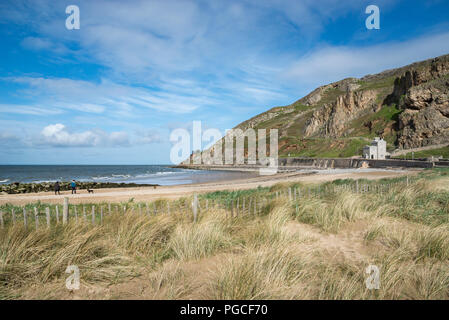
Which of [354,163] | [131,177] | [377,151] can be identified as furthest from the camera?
[131,177]

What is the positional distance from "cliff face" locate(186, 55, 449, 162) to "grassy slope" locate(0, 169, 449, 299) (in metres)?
57.2

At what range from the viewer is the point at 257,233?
5.17 meters

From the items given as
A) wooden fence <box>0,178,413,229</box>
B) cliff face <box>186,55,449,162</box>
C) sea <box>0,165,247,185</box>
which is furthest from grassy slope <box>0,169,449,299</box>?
cliff face <box>186,55,449,162</box>

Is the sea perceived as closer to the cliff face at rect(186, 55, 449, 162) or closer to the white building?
the white building

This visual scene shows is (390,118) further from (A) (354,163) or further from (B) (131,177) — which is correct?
(B) (131,177)

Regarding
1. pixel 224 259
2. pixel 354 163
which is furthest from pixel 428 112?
pixel 224 259

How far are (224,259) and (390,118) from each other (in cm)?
7976

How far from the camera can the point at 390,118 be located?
69688 millimetres

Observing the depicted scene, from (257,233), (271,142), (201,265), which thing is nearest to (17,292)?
(201,265)

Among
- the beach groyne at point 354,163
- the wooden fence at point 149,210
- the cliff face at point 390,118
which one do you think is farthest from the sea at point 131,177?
the cliff face at point 390,118

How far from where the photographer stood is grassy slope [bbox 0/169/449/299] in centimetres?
318
